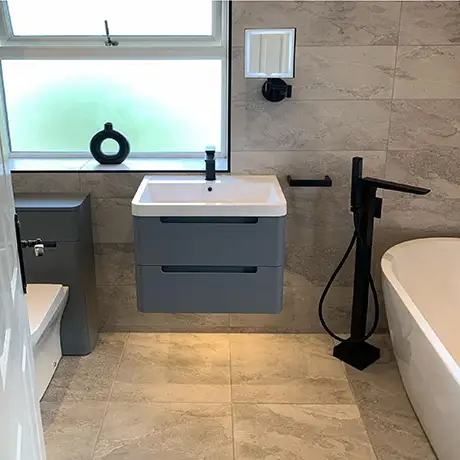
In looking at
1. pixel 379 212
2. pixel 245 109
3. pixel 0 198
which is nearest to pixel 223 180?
pixel 245 109

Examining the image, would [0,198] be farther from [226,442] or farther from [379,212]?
[379,212]

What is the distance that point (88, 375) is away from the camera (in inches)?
104

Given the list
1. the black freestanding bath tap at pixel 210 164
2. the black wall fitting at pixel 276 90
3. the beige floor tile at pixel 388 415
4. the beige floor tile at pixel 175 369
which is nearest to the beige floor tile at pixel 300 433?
the beige floor tile at pixel 388 415

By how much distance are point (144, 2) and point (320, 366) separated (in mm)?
1870

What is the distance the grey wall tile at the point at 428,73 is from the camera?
8.39 ft

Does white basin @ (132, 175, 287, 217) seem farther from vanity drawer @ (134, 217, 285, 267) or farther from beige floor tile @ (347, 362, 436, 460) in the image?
beige floor tile @ (347, 362, 436, 460)

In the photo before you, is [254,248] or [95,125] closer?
[254,248]

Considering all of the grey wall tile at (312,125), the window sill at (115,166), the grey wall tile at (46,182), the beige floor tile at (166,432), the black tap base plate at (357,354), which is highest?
the grey wall tile at (312,125)

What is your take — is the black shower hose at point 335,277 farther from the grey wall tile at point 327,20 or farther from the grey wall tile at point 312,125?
the grey wall tile at point 327,20

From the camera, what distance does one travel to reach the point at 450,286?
2693 millimetres

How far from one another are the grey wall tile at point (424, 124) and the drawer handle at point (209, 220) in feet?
2.71

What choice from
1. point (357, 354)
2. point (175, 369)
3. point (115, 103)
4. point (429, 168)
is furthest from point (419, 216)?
point (115, 103)

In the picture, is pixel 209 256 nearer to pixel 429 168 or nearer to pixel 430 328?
pixel 430 328

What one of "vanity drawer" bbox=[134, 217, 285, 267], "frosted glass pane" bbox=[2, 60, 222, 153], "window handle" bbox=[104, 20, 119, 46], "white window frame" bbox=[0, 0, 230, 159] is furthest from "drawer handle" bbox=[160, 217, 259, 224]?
"window handle" bbox=[104, 20, 119, 46]
